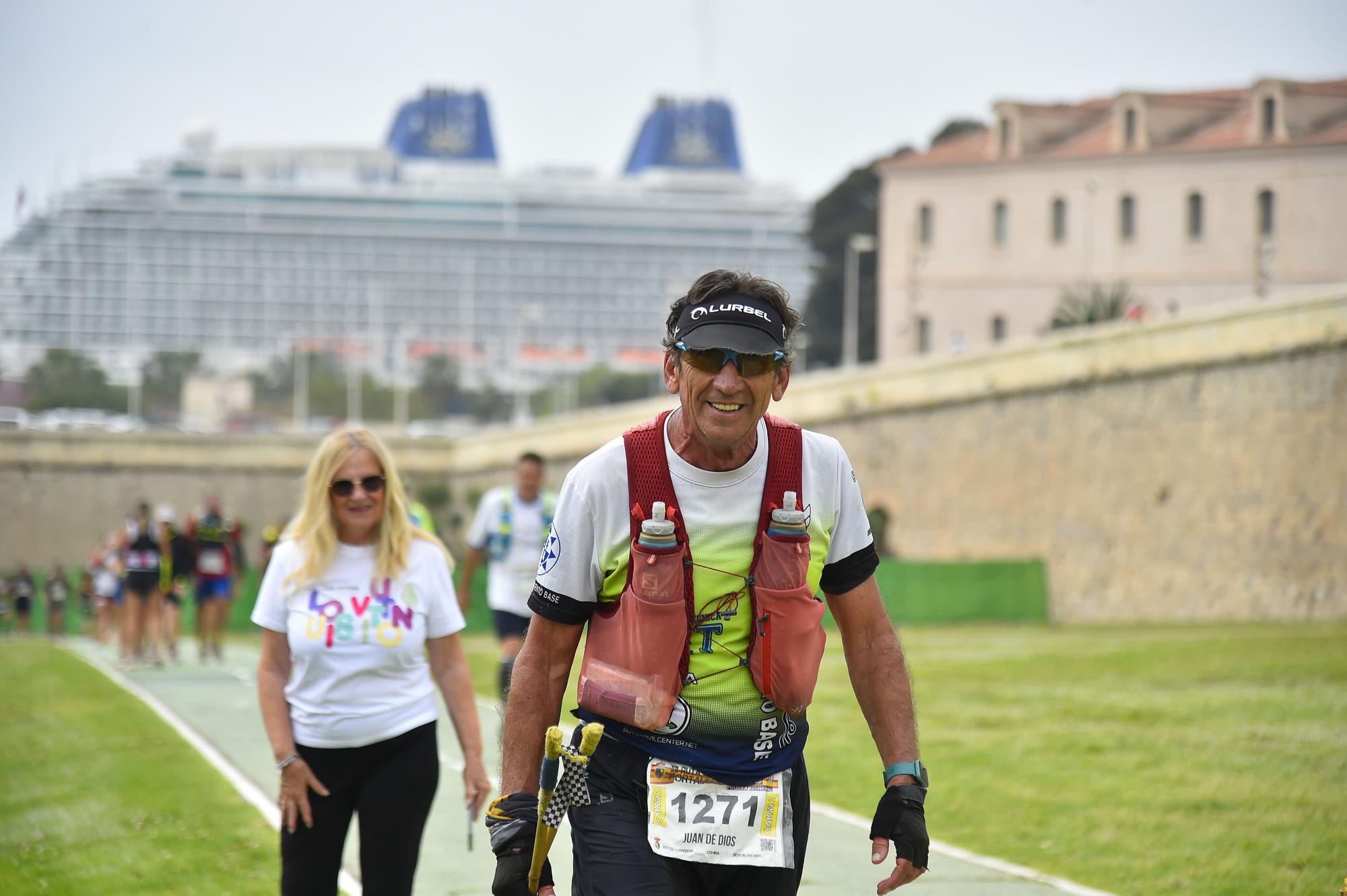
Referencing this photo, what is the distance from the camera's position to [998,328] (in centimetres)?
6153

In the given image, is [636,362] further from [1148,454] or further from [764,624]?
[764,624]

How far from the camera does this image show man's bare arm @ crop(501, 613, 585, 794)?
3.79m

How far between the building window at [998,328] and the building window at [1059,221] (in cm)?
413

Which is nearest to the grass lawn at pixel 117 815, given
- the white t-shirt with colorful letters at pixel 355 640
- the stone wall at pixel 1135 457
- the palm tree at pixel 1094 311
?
the white t-shirt with colorful letters at pixel 355 640

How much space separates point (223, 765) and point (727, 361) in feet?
25.9

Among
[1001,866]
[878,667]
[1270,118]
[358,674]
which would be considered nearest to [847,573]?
[878,667]

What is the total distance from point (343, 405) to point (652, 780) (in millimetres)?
110479

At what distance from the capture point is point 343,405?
112 metres

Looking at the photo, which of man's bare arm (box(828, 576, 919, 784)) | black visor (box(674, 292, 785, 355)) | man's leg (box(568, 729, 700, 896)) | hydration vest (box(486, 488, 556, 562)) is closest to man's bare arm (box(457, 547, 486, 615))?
hydration vest (box(486, 488, 556, 562))

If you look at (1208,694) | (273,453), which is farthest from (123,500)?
(1208,694)

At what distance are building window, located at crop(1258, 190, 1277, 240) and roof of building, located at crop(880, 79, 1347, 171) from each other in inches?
54.9

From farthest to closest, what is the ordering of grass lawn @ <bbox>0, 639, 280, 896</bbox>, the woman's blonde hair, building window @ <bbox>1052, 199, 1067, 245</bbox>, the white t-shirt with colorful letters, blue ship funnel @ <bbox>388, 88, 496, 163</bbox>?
blue ship funnel @ <bbox>388, 88, 496, 163</bbox> → building window @ <bbox>1052, 199, 1067, 245</bbox> → grass lawn @ <bbox>0, 639, 280, 896</bbox> → the woman's blonde hair → the white t-shirt with colorful letters

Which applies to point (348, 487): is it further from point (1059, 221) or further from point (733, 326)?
point (1059, 221)

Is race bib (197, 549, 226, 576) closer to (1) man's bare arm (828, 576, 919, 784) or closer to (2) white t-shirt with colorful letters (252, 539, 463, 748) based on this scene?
(2) white t-shirt with colorful letters (252, 539, 463, 748)
